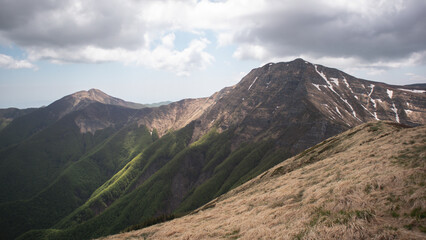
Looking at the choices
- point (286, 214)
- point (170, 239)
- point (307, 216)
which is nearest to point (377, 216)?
point (307, 216)

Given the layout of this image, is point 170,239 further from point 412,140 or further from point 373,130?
point 373,130

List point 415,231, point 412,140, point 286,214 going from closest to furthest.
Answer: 1. point 415,231
2. point 286,214
3. point 412,140

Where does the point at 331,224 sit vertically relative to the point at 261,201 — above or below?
above

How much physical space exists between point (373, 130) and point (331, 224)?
58.8m

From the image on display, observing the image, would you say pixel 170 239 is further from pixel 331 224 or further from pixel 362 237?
pixel 362 237

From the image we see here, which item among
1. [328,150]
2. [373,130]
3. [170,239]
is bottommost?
[170,239]

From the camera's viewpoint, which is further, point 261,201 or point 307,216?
point 261,201

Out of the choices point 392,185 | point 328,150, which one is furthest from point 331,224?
point 328,150

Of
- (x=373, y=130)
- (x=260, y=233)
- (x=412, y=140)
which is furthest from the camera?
(x=373, y=130)

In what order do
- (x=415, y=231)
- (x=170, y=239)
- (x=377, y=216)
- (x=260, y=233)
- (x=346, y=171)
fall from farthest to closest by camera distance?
(x=346, y=171), (x=170, y=239), (x=260, y=233), (x=377, y=216), (x=415, y=231)

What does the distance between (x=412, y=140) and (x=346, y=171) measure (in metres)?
14.1

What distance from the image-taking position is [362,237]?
1686cm

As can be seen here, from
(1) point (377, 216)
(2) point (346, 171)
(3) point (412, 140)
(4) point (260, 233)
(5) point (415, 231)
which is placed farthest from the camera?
(3) point (412, 140)

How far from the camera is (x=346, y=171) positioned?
3584 cm
